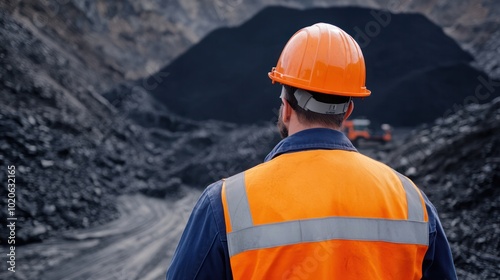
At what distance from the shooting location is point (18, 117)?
7.74 m

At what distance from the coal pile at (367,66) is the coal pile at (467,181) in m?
7.85

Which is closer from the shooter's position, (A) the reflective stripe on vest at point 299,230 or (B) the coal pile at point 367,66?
(A) the reflective stripe on vest at point 299,230

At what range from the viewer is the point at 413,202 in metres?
1.26

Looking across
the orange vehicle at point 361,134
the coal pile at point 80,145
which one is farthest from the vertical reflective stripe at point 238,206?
the orange vehicle at point 361,134

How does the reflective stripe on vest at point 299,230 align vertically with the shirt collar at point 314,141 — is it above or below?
below

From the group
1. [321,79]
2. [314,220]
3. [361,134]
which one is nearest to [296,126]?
[321,79]

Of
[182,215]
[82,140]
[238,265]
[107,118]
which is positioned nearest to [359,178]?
[238,265]

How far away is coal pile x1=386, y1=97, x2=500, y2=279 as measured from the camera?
4.00 metres

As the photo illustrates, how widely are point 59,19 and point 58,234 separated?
577 inches

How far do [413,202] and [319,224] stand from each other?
1.20ft

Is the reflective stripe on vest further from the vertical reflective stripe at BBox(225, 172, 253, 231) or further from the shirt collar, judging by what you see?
the shirt collar

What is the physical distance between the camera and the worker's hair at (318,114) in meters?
1.35

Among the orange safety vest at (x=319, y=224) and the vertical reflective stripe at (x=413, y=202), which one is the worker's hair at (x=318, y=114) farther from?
the vertical reflective stripe at (x=413, y=202)

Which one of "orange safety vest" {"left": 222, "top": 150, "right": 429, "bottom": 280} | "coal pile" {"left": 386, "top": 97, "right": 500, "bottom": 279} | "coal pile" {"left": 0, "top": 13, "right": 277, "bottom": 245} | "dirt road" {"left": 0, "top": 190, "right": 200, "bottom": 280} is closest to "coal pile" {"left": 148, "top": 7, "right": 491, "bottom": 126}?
"coal pile" {"left": 0, "top": 13, "right": 277, "bottom": 245}
